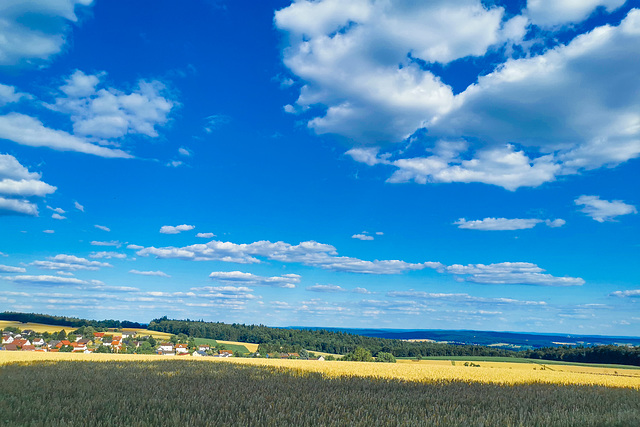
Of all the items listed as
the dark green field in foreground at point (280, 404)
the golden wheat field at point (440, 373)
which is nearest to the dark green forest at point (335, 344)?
the golden wheat field at point (440, 373)

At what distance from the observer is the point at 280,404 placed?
1009cm

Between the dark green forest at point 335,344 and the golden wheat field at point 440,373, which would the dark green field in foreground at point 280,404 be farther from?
the dark green forest at point 335,344

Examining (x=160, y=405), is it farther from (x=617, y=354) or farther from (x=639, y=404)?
(x=617, y=354)

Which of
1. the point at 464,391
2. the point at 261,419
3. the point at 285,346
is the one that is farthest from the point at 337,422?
the point at 285,346

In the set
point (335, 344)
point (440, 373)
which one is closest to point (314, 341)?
point (335, 344)

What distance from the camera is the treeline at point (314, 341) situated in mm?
104438

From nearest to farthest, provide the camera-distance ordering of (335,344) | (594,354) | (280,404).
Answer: (280,404) → (594,354) → (335,344)

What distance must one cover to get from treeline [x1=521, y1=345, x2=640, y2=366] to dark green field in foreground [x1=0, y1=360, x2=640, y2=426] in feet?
239

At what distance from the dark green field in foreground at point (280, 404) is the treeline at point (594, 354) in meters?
72.8

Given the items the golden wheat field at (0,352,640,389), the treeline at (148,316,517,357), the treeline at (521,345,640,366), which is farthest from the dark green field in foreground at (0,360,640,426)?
the treeline at (148,316,517,357)

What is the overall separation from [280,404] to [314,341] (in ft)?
391

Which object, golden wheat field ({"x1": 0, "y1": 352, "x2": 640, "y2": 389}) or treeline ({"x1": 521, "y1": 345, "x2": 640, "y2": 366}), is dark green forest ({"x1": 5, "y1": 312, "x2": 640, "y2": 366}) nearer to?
treeline ({"x1": 521, "y1": 345, "x2": 640, "y2": 366})

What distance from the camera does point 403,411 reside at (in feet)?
33.2

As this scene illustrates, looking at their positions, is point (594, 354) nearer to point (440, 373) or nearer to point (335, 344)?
point (335, 344)
